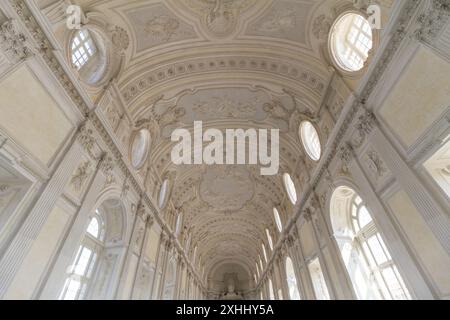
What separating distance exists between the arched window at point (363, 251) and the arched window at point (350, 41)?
436cm

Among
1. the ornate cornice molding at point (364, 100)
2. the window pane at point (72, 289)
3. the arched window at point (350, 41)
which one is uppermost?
the arched window at point (350, 41)

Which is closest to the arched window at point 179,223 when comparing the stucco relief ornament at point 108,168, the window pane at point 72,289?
the window pane at point 72,289

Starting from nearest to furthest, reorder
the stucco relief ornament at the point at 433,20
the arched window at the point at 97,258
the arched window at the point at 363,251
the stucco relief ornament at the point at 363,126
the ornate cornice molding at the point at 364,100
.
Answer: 1. the stucco relief ornament at the point at 433,20
2. the ornate cornice molding at the point at 364,100
3. the stucco relief ornament at the point at 363,126
4. the arched window at the point at 363,251
5. the arched window at the point at 97,258

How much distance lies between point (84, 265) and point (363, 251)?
32.8ft

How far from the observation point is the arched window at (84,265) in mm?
6738

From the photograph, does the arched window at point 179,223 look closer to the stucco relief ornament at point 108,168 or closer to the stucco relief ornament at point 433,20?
the stucco relief ornament at point 108,168

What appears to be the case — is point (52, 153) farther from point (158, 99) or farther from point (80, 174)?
point (158, 99)

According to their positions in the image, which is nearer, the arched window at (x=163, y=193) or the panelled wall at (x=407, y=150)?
the panelled wall at (x=407, y=150)

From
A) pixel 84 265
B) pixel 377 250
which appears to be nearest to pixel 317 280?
pixel 377 250

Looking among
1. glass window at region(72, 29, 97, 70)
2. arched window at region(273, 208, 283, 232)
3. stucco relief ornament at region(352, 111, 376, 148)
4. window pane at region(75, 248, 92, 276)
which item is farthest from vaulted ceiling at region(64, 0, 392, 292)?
window pane at region(75, 248, 92, 276)

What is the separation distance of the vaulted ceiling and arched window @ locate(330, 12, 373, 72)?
36 centimetres

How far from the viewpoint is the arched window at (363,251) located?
684 centimetres

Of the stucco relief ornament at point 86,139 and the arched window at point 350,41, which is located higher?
the arched window at point 350,41

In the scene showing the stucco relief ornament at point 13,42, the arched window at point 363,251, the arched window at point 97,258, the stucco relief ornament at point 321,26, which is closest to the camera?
the stucco relief ornament at point 13,42
